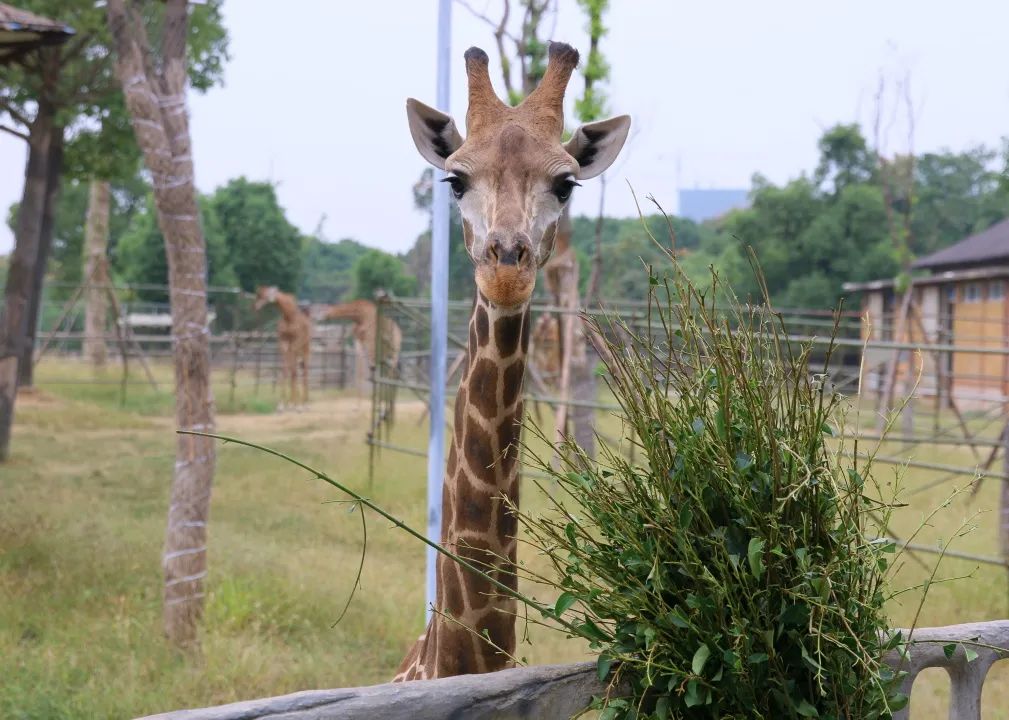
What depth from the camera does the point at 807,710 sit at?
1.69 meters

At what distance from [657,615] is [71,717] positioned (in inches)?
121

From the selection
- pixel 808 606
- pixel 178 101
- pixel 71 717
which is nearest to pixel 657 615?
pixel 808 606

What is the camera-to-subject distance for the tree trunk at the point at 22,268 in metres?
10.4

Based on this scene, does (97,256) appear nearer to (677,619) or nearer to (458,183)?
(458,183)

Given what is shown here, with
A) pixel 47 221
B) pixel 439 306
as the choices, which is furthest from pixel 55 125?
pixel 439 306

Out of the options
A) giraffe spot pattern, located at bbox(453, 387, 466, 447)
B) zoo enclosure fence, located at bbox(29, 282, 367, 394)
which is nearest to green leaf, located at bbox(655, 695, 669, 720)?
giraffe spot pattern, located at bbox(453, 387, 466, 447)

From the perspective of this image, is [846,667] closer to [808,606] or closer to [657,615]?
[808,606]

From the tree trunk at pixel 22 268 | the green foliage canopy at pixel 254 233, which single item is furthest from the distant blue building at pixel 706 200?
the tree trunk at pixel 22 268

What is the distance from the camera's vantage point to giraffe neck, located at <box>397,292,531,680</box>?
105 inches

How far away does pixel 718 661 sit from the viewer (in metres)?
1.74

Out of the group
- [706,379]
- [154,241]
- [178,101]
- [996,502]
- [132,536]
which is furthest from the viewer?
[154,241]

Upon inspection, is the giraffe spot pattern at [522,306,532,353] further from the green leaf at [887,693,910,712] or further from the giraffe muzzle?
the green leaf at [887,693,910,712]

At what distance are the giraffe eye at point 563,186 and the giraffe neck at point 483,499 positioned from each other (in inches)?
13.5

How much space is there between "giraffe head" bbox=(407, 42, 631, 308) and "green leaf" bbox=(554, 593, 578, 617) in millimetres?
834
